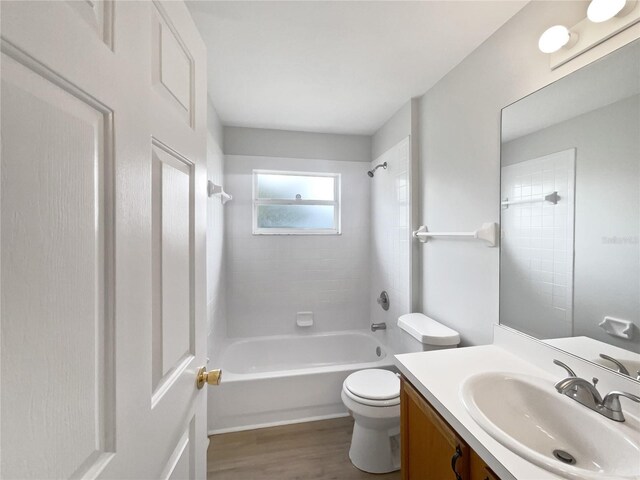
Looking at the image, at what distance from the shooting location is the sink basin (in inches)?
27.3

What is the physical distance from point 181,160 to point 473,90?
1.63 metres

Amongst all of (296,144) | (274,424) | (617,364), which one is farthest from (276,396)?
(296,144)

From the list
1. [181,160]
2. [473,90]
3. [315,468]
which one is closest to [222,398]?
[315,468]

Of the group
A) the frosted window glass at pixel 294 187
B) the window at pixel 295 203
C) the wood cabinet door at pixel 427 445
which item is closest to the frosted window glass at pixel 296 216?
the window at pixel 295 203

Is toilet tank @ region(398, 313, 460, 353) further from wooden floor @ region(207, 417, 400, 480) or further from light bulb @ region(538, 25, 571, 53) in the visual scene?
light bulb @ region(538, 25, 571, 53)

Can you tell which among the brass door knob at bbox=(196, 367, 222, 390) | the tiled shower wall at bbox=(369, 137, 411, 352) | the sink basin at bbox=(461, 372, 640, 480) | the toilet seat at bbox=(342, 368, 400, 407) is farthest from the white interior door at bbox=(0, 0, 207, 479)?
the tiled shower wall at bbox=(369, 137, 411, 352)

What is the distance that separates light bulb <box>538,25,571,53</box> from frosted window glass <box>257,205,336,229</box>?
2073 millimetres

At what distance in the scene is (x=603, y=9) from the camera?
0.90 m

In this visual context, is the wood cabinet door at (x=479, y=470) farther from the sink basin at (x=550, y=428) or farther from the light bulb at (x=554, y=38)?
the light bulb at (x=554, y=38)

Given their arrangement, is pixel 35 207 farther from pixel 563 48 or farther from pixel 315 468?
pixel 315 468

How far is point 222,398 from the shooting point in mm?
1964

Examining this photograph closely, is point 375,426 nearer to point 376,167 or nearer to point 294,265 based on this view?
point 294,265

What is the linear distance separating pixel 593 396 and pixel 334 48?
1894 mm

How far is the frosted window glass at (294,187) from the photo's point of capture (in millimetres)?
2805
